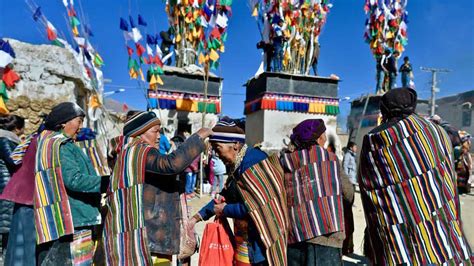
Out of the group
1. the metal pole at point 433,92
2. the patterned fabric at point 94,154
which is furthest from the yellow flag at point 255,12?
the metal pole at point 433,92

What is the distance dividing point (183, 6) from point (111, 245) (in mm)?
9482

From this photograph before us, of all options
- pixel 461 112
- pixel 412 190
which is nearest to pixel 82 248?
pixel 412 190

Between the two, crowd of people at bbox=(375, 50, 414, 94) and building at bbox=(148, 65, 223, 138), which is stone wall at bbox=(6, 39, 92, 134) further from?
crowd of people at bbox=(375, 50, 414, 94)

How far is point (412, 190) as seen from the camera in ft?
6.12

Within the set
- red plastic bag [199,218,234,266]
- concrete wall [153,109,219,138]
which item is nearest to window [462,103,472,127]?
concrete wall [153,109,219,138]

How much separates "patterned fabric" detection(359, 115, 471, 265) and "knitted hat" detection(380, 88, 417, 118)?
48 mm

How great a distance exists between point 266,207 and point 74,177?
44.7 inches

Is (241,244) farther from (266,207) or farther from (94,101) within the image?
(94,101)

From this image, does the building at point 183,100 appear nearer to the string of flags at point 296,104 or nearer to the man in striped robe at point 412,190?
the string of flags at point 296,104

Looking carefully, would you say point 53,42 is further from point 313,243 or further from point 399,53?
point 399,53

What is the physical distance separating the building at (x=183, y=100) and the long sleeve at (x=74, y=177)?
796cm

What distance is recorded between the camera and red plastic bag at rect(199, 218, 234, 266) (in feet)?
6.63

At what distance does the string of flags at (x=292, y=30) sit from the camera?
10.3m

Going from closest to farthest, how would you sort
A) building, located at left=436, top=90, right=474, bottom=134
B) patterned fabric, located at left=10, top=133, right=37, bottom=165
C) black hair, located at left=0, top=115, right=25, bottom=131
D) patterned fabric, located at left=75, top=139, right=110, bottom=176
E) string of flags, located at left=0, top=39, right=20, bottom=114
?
patterned fabric, located at left=10, top=133, right=37, bottom=165
patterned fabric, located at left=75, top=139, right=110, bottom=176
black hair, located at left=0, top=115, right=25, bottom=131
string of flags, located at left=0, top=39, right=20, bottom=114
building, located at left=436, top=90, right=474, bottom=134
